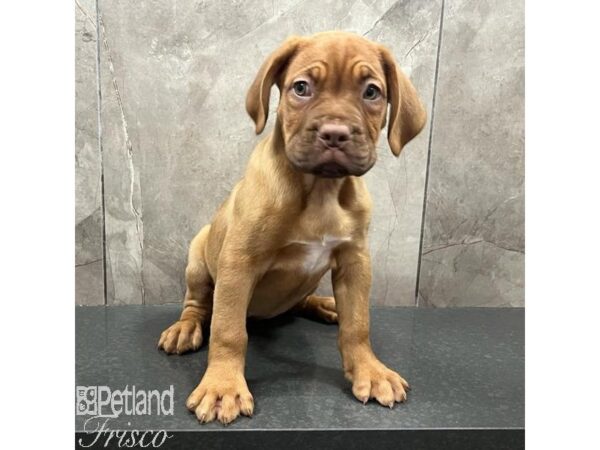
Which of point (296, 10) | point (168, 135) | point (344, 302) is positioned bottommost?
point (344, 302)

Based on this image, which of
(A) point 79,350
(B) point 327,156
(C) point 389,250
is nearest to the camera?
(B) point 327,156

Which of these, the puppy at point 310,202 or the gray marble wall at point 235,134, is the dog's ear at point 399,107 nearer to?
the puppy at point 310,202

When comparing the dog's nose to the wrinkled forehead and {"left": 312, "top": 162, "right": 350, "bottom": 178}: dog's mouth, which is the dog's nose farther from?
the wrinkled forehead

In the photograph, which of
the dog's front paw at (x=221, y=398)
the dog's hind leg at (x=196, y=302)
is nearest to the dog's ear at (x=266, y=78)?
the dog's hind leg at (x=196, y=302)

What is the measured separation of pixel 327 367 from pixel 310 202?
0.80 m

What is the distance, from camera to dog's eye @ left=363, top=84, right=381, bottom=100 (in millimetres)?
1998

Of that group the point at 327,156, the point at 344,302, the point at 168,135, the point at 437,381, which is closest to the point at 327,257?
the point at 344,302

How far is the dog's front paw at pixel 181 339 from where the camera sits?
8.28ft

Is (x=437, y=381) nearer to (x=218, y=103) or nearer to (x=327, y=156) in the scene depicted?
(x=327, y=156)

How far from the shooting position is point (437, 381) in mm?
2354

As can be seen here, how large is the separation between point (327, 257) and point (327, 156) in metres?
0.55

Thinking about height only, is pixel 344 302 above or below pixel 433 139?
below

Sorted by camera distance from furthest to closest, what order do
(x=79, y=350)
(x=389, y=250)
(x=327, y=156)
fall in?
(x=389, y=250) < (x=79, y=350) < (x=327, y=156)

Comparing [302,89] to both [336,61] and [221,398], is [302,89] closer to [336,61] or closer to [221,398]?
[336,61]
